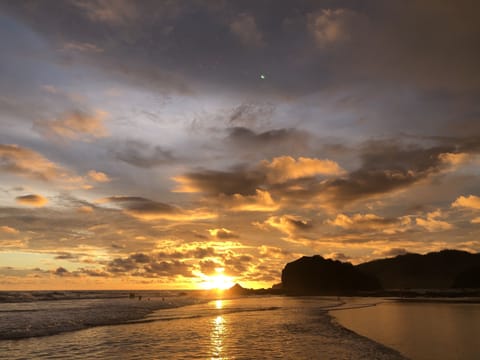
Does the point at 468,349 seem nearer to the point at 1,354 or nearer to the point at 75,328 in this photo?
the point at 1,354

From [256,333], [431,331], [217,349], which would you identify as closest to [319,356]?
[217,349]

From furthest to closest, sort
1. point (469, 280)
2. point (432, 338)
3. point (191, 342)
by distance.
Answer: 1. point (469, 280)
2. point (191, 342)
3. point (432, 338)

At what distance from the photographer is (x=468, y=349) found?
71.3 ft

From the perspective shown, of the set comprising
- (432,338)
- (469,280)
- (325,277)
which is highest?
(325,277)

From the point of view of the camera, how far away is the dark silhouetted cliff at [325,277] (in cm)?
18912

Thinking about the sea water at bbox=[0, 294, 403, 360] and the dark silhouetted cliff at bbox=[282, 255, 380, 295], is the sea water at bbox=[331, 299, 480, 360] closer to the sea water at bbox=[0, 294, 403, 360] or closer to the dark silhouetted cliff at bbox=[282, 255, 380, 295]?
the sea water at bbox=[0, 294, 403, 360]

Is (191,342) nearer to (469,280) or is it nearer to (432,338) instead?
(432,338)

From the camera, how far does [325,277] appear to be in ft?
627

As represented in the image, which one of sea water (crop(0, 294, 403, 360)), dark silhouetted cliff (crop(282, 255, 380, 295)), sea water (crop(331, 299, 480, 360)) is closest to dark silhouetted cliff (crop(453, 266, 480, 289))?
dark silhouetted cliff (crop(282, 255, 380, 295))

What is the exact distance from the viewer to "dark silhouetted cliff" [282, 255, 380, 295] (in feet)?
620

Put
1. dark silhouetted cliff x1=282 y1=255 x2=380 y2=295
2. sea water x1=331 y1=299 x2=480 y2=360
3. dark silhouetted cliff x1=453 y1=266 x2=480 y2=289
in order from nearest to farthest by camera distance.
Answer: sea water x1=331 y1=299 x2=480 y2=360 → dark silhouetted cliff x1=453 y1=266 x2=480 y2=289 → dark silhouetted cliff x1=282 y1=255 x2=380 y2=295

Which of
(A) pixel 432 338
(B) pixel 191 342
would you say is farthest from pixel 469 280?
(B) pixel 191 342

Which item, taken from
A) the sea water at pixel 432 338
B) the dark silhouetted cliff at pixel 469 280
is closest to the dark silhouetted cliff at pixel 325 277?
the dark silhouetted cliff at pixel 469 280

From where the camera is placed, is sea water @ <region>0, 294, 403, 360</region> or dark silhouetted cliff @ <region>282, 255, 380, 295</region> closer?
sea water @ <region>0, 294, 403, 360</region>
